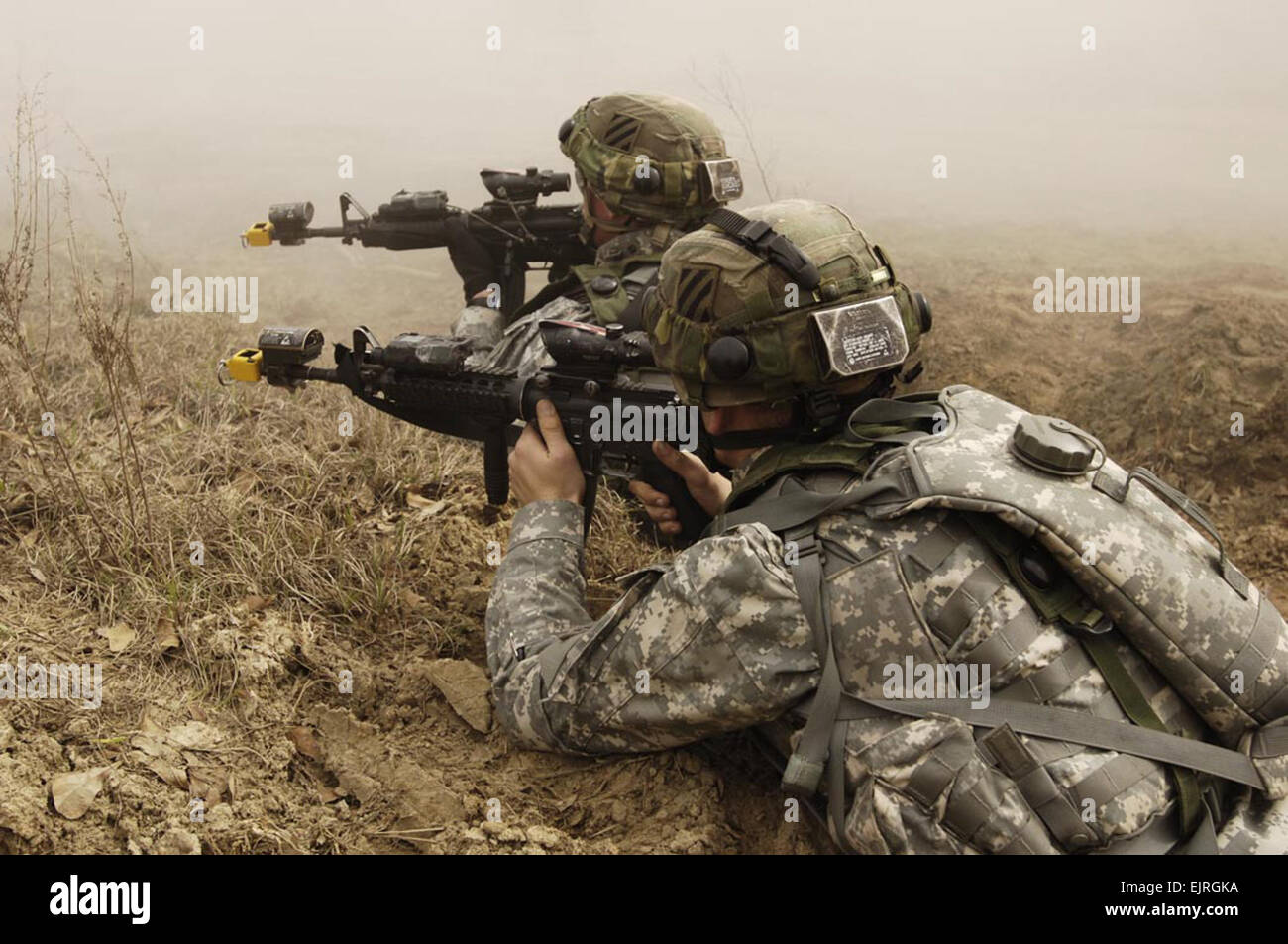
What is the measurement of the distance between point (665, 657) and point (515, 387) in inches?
52.7

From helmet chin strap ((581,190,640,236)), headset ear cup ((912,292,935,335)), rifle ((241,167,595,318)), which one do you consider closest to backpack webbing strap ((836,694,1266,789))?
headset ear cup ((912,292,935,335))

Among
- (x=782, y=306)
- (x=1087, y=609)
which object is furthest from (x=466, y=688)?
(x=1087, y=609)

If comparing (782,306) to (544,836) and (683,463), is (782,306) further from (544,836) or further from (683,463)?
(544,836)

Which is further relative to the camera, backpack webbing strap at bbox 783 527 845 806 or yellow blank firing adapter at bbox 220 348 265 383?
yellow blank firing adapter at bbox 220 348 265 383

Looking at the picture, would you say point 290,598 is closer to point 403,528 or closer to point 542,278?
point 403,528

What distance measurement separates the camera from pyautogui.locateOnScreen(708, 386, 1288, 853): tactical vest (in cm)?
230

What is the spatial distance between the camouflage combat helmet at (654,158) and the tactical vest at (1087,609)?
2.35m

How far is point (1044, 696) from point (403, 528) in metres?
2.72

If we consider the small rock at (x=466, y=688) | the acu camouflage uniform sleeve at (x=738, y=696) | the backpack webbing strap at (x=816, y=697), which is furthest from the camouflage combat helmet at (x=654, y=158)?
the backpack webbing strap at (x=816, y=697)

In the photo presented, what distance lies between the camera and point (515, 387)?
3.56 m

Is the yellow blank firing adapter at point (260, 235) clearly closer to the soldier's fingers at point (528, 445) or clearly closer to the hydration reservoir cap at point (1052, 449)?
the soldier's fingers at point (528, 445)

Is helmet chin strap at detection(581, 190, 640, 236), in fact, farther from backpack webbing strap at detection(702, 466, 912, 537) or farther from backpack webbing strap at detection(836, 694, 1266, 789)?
backpack webbing strap at detection(836, 694, 1266, 789)

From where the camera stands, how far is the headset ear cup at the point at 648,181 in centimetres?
450

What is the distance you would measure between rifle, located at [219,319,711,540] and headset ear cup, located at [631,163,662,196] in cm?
107
